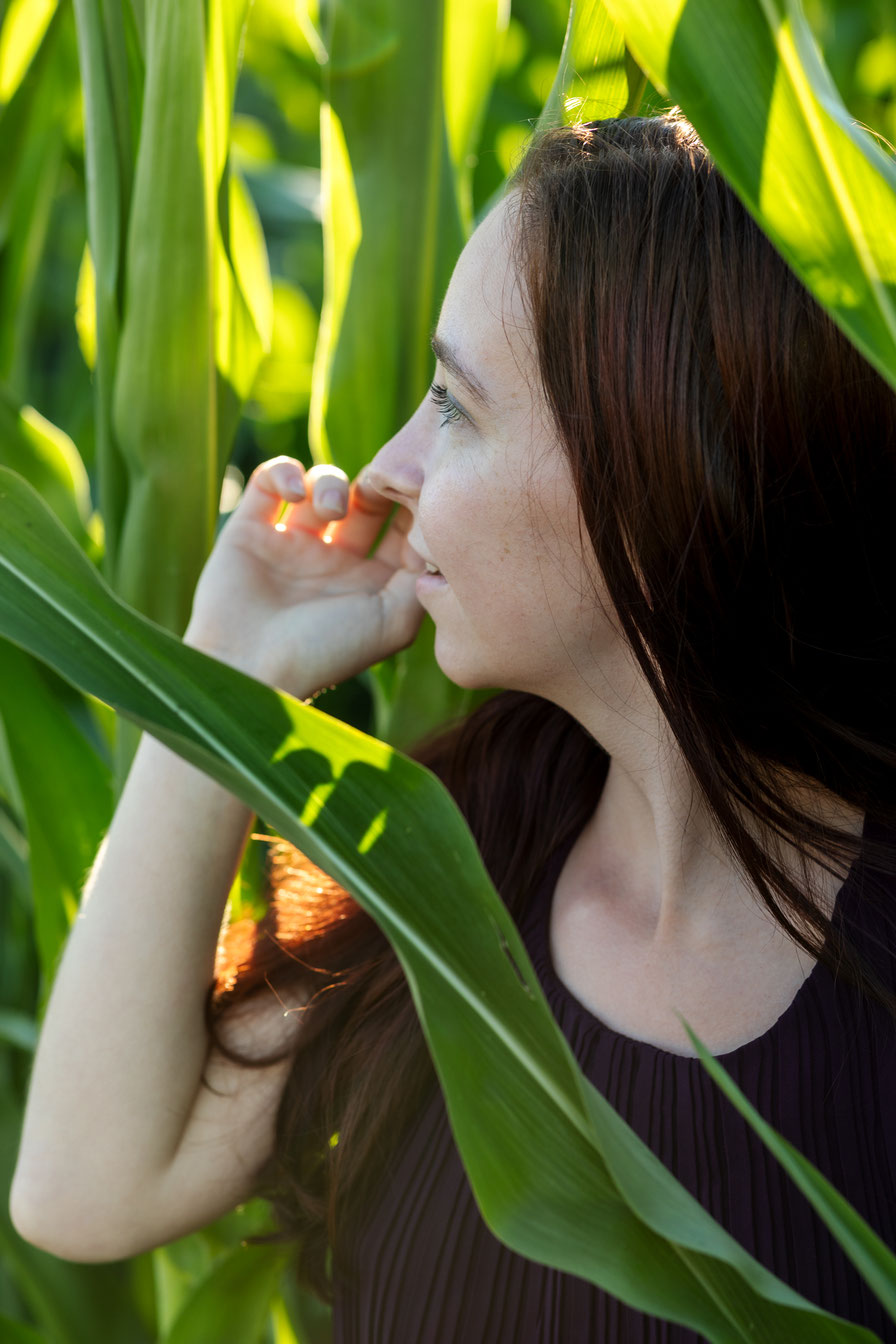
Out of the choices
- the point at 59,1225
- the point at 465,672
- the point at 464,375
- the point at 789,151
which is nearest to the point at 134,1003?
the point at 59,1225

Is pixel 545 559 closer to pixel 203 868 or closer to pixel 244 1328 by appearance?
pixel 203 868

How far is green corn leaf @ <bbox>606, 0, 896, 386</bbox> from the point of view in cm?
32

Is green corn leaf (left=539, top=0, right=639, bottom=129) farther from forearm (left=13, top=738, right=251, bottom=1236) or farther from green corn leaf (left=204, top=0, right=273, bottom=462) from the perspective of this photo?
forearm (left=13, top=738, right=251, bottom=1236)

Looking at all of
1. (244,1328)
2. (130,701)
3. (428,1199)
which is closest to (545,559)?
(130,701)

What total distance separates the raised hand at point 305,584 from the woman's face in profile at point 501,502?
4.5 inches

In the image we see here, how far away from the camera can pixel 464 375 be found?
1.77 ft

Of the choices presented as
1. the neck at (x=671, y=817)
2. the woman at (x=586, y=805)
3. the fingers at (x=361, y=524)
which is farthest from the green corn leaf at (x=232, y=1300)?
the fingers at (x=361, y=524)

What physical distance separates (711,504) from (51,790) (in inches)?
17.3

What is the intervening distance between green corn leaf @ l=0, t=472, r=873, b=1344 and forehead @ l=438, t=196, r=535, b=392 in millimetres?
208

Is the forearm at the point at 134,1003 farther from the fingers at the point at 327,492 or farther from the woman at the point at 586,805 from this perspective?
the fingers at the point at 327,492

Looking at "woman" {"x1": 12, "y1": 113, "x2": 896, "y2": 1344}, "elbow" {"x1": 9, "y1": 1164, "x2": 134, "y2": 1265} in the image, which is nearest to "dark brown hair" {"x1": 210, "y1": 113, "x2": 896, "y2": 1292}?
"woman" {"x1": 12, "y1": 113, "x2": 896, "y2": 1344}

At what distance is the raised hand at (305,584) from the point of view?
67 cm

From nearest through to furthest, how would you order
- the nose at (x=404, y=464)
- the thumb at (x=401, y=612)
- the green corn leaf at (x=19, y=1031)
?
1. the nose at (x=404, y=464)
2. the thumb at (x=401, y=612)
3. the green corn leaf at (x=19, y=1031)

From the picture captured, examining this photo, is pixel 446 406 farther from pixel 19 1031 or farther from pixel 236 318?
pixel 19 1031
